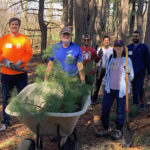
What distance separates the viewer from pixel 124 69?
3.51 metres

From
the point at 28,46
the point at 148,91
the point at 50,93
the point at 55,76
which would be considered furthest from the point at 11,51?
the point at 148,91

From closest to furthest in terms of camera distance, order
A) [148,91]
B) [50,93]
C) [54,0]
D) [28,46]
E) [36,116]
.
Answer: [36,116] < [50,93] < [28,46] < [148,91] < [54,0]

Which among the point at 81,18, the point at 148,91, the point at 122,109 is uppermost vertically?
the point at 81,18

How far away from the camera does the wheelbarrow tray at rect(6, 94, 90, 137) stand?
2463 mm

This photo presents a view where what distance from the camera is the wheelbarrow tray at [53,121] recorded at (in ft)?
8.08

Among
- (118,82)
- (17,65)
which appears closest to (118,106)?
(118,82)

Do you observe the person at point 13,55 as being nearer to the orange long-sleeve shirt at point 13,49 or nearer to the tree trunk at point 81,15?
the orange long-sleeve shirt at point 13,49

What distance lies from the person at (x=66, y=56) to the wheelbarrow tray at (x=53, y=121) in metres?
0.65

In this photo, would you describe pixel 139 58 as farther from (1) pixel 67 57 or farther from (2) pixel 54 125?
(2) pixel 54 125

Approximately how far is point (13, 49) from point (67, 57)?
1094 mm

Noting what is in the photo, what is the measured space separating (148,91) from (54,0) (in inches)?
344

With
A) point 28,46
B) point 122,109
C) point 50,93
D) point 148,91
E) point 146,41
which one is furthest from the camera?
point 146,41

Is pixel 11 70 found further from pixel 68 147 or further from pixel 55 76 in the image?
pixel 68 147

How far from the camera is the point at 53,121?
2625mm
